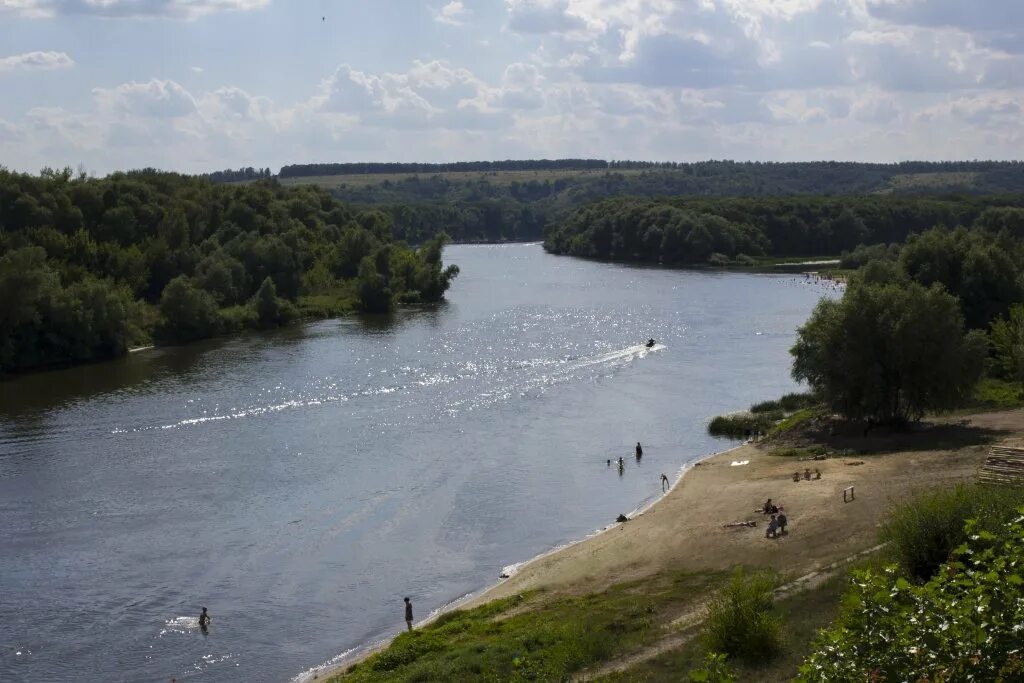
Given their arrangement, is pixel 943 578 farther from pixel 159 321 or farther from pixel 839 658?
pixel 159 321

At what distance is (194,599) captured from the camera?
3869cm

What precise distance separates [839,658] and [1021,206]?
196 m

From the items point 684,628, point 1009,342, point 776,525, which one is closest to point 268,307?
point 1009,342

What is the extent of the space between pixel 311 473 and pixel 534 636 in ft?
84.8

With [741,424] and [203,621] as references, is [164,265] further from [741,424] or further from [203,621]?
[203,621]

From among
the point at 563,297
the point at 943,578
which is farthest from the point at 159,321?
the point at 943,578

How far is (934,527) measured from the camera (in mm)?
27953

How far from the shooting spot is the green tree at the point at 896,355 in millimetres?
52344

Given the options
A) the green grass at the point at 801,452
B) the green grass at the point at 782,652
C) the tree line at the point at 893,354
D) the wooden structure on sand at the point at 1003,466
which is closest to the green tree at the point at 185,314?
the tree line at the point at 893,354

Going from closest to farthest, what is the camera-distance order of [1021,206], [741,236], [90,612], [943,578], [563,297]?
[943,578] → [90,612] → [563,297] → [741,236] → [1021,206]

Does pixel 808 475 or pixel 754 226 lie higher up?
pixel 754 226

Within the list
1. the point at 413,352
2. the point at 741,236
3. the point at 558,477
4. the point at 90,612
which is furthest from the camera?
the point at 741,236

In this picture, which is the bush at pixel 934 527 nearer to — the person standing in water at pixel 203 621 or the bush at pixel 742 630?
the bush at pixel 742 630

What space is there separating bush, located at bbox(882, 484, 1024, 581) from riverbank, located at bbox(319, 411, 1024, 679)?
5.73 m
